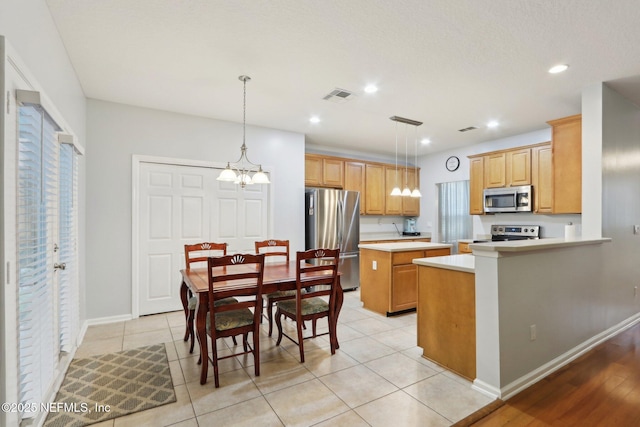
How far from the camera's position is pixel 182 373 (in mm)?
2457

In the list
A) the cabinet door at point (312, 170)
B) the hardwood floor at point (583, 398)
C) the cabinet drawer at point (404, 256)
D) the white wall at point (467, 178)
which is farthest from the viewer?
the cabinet door at point (312, 170)

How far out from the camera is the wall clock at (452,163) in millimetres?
6136

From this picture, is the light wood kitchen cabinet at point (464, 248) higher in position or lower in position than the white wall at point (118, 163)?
lower

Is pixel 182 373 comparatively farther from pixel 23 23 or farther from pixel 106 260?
pixel 23 23

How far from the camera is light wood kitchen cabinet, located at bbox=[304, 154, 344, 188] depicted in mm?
5422

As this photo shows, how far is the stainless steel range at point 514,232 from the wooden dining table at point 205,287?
3717mm

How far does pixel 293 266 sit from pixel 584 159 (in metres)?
3.26

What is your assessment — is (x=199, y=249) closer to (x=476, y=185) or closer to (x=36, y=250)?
(x=36, y=250)

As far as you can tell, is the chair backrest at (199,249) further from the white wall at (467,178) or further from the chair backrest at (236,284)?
the white wall at (467,178)

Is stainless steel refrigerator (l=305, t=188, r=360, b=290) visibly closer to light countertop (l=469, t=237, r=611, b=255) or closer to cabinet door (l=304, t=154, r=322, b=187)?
cabinet door (l=304, t=154, r=322, b=187)

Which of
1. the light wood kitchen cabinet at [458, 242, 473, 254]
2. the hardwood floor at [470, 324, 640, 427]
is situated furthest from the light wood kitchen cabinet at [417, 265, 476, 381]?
the light wood kitchen cabinet at [458, 242, 473, 254]

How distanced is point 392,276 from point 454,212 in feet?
10.1

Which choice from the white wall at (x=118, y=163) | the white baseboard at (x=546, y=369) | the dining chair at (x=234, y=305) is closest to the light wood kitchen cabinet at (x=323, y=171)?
the white wall at (x=118, y=163)

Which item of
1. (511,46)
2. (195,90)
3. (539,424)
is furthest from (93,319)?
(511,46)
